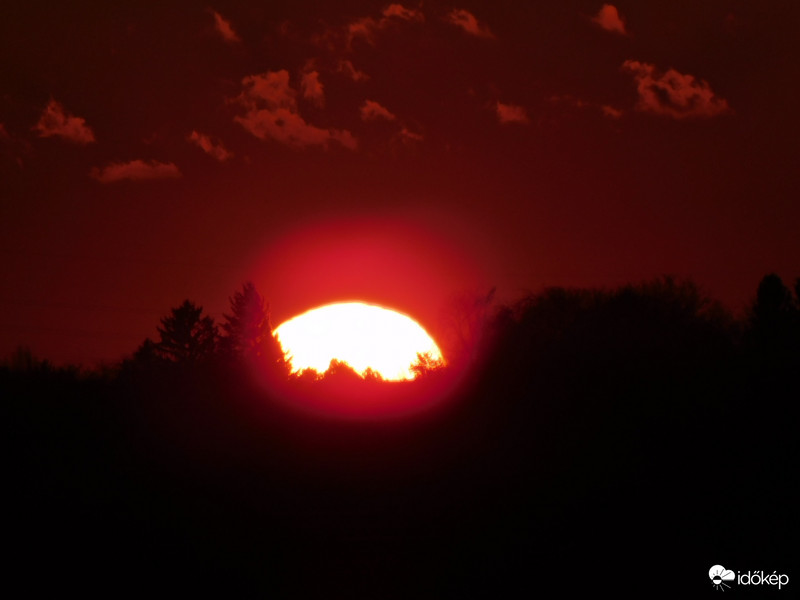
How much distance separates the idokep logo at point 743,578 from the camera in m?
12.7

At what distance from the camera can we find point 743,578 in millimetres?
12992

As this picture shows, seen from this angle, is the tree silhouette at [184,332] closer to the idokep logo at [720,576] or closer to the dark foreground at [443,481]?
the dark foreground at [443,481]

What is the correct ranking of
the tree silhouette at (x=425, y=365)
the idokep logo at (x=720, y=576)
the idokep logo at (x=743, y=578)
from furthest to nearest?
the tree silhouette at (x=425, y=365), the idokep logo at (x=720, y=576), the idokep logo at (x=743, y=578)

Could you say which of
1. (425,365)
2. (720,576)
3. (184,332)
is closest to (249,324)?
(184,332)

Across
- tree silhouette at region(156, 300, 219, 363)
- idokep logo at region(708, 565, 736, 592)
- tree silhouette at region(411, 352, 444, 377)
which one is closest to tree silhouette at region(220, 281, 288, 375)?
tree silhouette at region(156, 300, 219, 363)

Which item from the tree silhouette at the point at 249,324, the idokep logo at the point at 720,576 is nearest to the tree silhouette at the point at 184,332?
the tree silhouette at the point at 249,324

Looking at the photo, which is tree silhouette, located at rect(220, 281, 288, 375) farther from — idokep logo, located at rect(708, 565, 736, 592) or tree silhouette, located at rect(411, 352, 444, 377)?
idokep logo, located at rect(708, 565, 736, 592)

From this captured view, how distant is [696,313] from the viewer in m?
49.1

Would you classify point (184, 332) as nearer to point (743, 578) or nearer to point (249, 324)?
point (249, 324)

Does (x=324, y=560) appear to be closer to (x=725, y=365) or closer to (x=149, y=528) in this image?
(x=149, y=528)

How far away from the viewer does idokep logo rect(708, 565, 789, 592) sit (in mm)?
12720

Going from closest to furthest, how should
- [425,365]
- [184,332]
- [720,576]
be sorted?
[720,576] < [425,365] < [184,332]

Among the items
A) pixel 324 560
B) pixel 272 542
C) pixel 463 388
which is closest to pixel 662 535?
pixel 324 560

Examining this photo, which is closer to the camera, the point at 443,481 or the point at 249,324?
the point at 443,481
